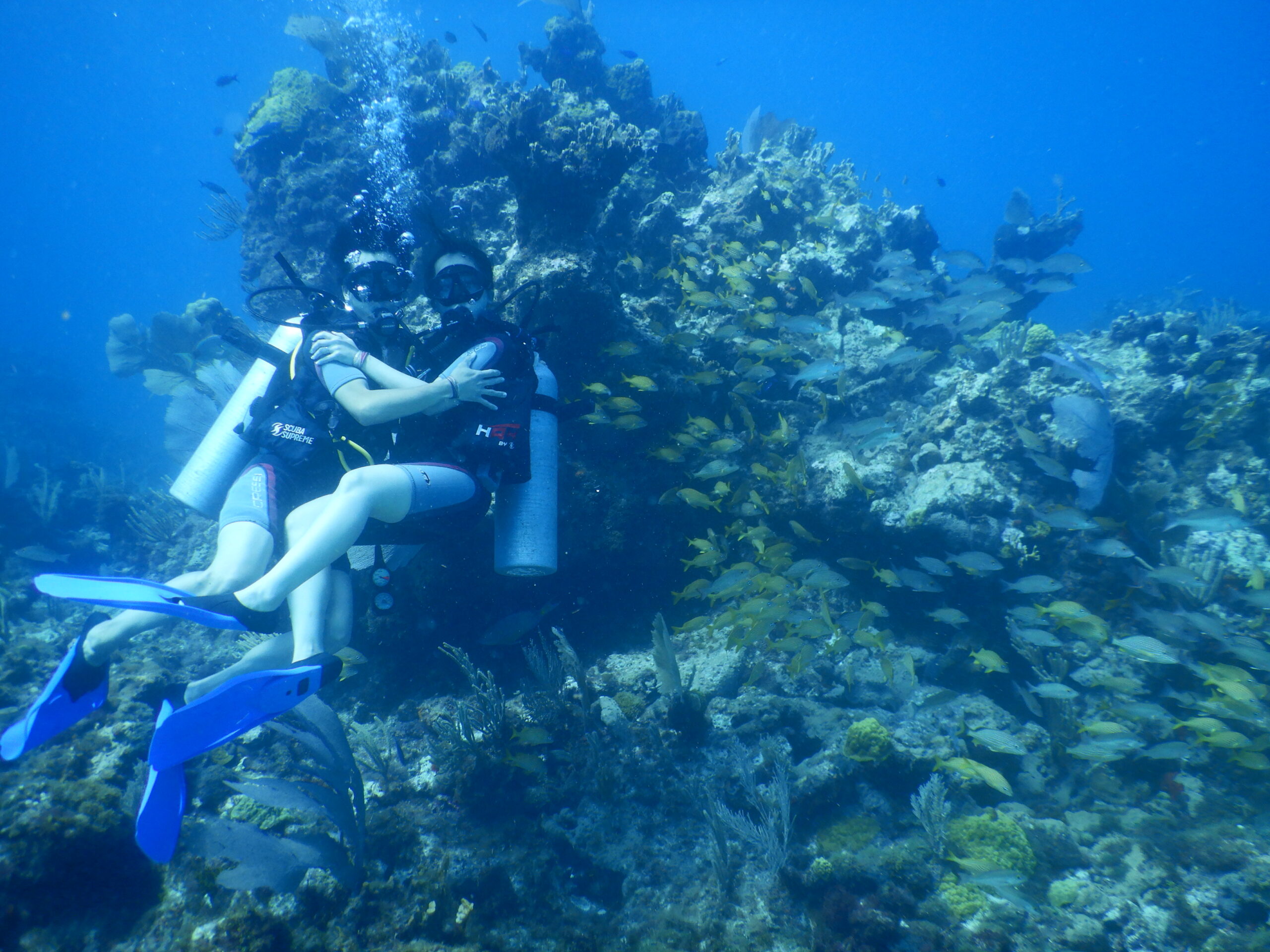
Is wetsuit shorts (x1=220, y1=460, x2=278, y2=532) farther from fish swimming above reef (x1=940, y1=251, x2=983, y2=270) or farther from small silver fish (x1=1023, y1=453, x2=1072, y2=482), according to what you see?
fish swimming above reef (x1=940, y1=251, x2=983, y2=270)

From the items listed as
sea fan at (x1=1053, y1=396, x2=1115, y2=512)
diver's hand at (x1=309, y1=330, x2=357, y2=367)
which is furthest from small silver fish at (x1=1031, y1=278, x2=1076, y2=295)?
diver's hand at (x1=309, y1=330, x2=357, y2=367)

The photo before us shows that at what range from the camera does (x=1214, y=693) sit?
4441mm

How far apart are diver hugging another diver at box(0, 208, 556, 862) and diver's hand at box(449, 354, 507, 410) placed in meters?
0.01

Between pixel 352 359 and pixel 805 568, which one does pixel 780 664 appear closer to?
pixel 805 568

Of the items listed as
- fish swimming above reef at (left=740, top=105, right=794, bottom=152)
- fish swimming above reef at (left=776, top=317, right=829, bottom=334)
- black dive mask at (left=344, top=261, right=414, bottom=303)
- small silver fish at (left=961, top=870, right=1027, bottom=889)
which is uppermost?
fish swimming above reef at (left=740, top=105, right=794, bottom=152)

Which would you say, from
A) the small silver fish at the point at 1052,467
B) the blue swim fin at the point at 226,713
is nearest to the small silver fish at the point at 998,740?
the small silver fish at the point at 1052,467

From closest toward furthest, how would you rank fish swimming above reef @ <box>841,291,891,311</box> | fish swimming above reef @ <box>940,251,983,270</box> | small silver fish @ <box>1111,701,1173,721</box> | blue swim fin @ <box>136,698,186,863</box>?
blue swim fin @ <box>136,698,186,863</box> < small silver fish @ <box>1111,701,1173,721</box> < fish swimming above reef @ <box>841,291,891,311</box> < fish swimming above reef @ <box>940,251,983,270</box>

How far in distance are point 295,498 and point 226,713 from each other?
1533mm

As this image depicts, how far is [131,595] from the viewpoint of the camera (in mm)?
2605

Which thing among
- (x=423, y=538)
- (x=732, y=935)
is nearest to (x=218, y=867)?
(x=423, y=538)

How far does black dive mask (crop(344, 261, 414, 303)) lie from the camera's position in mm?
3889

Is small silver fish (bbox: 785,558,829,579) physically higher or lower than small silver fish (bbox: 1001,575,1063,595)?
higher

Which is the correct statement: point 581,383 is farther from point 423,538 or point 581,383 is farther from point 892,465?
point 892,465

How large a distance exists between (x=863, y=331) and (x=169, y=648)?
10.6 meters
